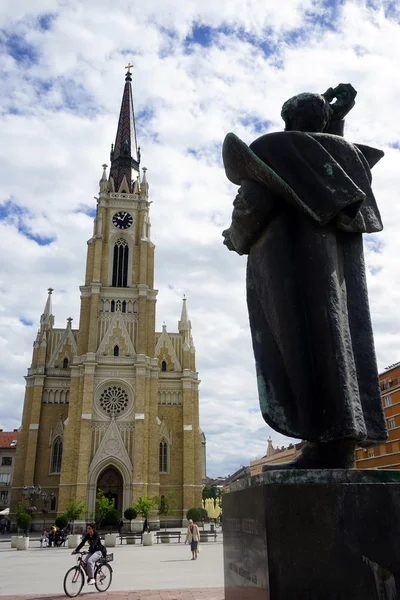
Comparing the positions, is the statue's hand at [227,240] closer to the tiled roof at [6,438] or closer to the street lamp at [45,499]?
the street lamp at [45,499]

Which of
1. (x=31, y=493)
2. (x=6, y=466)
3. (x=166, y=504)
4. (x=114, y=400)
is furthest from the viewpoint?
(x=6, y=466)

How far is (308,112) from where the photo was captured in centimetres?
330

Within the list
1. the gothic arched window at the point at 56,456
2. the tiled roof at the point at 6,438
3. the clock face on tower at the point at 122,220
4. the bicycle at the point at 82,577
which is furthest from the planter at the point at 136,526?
the tiled roof at the point at 6,438

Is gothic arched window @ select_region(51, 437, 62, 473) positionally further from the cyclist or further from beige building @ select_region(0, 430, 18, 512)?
the cyclist

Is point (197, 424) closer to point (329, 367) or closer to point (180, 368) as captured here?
point (180, 368)

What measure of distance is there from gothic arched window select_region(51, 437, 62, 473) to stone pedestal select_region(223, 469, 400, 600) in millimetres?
45419

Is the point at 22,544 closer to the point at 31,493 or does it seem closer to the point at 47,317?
the point at 31,493

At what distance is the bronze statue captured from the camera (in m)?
2.64

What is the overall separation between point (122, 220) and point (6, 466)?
3943cm

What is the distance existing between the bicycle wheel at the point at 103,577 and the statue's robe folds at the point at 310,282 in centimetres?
783

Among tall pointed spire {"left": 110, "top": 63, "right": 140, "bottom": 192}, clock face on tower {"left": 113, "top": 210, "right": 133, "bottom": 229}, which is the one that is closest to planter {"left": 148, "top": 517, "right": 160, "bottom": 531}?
clock face on tower {"left": 113, "top": 210, "right": 133, "bottom": 229}

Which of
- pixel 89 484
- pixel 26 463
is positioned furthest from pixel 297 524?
pixel 26 463

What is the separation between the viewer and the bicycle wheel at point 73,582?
8.37 m

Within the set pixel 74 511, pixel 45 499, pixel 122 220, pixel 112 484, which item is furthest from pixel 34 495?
pixel 122 220
